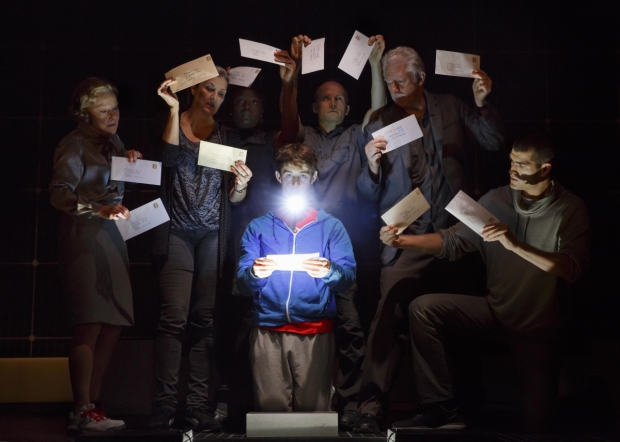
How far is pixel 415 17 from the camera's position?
16.4ft

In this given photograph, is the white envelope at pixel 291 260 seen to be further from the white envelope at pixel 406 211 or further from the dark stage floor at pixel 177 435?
the dark stage floor at pixel 177 435

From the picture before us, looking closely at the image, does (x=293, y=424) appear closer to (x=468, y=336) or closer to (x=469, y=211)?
(x=468, y=336)

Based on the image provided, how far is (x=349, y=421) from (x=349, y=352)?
395 mm

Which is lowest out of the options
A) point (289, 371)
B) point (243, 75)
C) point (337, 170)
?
point (289, 371)

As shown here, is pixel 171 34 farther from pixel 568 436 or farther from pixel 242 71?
pixel 568 436

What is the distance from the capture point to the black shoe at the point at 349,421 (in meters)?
3.96

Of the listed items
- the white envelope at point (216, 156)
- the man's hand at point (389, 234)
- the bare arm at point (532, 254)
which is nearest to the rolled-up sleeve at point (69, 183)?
the white envelope at point (216, 156)

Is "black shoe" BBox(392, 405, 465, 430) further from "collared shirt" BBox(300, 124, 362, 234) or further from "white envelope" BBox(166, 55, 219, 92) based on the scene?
"white envelope" BBox(166, 55, 219, 92)

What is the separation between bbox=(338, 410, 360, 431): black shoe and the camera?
13.0 ft

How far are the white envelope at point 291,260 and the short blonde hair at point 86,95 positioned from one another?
1562 millimetres

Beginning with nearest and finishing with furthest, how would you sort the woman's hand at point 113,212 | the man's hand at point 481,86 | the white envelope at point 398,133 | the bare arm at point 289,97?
the woman's hand at point 113,212
the white envelope at point 398,133
the man's hand at point 481,86
the bare arm at point 289,97

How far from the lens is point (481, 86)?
4.28m

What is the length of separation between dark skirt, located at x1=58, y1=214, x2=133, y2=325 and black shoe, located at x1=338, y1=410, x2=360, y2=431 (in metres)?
1.40

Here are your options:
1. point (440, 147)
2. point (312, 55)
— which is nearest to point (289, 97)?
point (312, 55)
